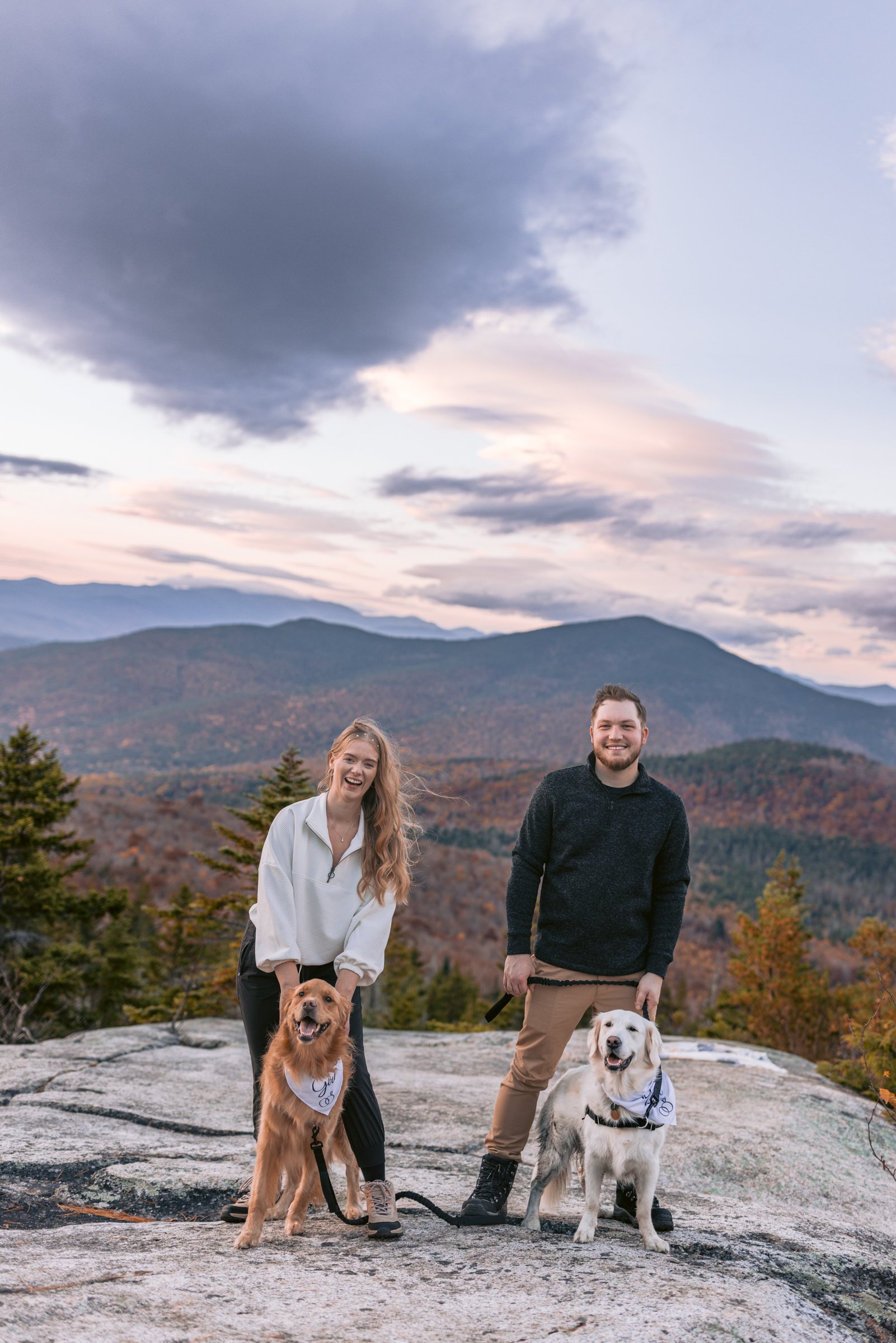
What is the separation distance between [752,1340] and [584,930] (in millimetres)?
2109

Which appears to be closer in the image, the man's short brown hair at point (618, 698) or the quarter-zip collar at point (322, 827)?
the quarter-zip collar at point (322, 827)

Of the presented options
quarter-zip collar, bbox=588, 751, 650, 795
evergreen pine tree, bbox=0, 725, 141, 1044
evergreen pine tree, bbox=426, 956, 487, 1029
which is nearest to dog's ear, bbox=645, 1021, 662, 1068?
quarter-zip collar, bbox=588, 751, 650, 795

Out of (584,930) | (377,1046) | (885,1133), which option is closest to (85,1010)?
(377,1046)

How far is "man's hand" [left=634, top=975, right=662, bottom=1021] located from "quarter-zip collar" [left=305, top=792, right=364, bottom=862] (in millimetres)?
1891

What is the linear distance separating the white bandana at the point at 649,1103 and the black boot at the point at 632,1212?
1.87ft

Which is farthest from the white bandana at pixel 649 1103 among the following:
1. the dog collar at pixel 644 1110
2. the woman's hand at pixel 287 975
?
the woman's hand at pixel 287 975

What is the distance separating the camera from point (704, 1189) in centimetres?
715

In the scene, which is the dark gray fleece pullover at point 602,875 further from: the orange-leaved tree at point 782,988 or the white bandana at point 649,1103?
the orange-leaved tree at point 782,988

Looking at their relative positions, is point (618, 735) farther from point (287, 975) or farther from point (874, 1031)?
point (874, 1031)

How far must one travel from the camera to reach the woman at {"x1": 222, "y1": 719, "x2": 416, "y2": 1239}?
16.6 feet

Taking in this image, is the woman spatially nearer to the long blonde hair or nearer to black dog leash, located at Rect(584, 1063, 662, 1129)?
the long blonde hair

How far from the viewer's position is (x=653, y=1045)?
4.82 m

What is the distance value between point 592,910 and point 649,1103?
108 centimetres

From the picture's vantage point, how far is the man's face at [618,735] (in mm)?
5320
